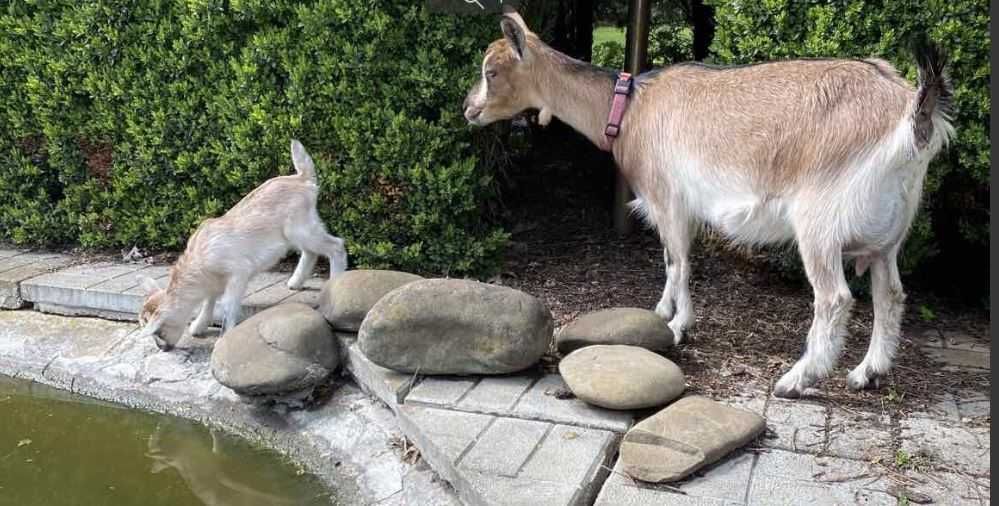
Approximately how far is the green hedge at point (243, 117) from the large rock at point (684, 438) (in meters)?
2.38

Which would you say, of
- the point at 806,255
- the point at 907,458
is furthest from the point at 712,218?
the point at 907,458

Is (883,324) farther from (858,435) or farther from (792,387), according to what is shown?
(858,435)

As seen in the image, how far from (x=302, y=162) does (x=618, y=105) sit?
1.89 meters

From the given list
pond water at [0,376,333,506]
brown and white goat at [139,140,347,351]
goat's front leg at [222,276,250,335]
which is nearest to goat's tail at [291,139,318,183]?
brown and white goat at [139,140,347,351]

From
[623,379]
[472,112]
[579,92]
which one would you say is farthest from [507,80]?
[623,379]

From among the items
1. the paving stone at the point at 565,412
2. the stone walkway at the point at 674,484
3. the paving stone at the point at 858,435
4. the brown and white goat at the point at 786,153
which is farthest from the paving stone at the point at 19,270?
the paving stone at the point at 858,435

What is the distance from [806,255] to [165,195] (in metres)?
4.37

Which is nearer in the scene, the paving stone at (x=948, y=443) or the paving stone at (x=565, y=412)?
the paving stone at (x=948, y=443)

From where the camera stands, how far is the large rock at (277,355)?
398 centimetres

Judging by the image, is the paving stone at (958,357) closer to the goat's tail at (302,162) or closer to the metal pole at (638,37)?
the metal pole at (638,37)

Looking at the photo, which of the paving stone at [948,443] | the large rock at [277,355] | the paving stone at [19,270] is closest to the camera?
the paving stone at [948,443]

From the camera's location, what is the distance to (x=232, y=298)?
15.3 ft

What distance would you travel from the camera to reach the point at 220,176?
222 inches

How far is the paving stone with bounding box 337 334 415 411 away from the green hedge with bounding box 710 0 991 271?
253 cm
